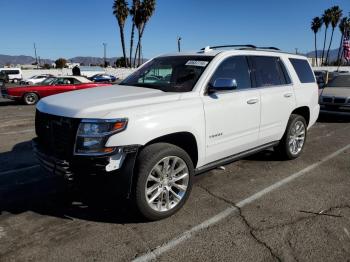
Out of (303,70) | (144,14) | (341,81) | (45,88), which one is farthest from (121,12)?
(303,70)

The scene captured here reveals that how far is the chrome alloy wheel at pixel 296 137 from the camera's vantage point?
19.4ft

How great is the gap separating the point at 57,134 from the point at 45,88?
1359 cm

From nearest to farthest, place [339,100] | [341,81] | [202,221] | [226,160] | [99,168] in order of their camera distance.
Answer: [99,168] < [202,221] < [226,160] < [339,100] < [341,81]

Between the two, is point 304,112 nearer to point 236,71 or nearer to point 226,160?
point 236,71

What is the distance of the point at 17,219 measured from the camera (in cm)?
386

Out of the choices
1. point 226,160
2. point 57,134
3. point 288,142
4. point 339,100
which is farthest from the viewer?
point 339,100

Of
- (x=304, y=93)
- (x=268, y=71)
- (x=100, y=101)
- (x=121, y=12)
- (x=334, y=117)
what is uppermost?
(x=121, y=12)

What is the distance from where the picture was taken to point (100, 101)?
369cm

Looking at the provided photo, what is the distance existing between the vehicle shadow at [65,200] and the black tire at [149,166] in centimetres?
15

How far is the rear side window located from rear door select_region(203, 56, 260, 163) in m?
1.52

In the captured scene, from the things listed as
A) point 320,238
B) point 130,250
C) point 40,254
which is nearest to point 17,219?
point 40,254

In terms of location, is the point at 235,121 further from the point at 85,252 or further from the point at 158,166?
the point at 85,252

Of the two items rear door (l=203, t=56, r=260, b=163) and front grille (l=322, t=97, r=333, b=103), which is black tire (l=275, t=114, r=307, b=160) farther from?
front grille (l=322, t=97, r=333, b=103)

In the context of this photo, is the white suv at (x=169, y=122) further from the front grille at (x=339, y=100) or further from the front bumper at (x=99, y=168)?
the front grille at (x=339, y=100)
